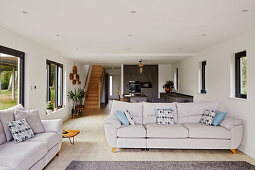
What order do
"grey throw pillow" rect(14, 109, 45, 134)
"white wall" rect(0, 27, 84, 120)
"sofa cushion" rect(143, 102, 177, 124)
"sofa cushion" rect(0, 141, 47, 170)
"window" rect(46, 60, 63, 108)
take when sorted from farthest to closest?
"window" rect(46, 60, 63, 108)
"sofa cushion" rect(143, 102, 177, 124)
"white wall" rect(0, 27, 84, 120)
"grey throw pillow" rect(14, 109, 45, 134)
"sofa cushion" rect(0, 141, 47, 170)

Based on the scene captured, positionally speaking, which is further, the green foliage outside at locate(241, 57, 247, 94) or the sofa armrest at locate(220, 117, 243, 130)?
the green foliage outside at locate(241, 57, 247, 94)

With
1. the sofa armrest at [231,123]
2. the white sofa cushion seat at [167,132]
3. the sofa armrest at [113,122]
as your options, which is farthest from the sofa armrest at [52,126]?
the sofa armrest at [231,123]

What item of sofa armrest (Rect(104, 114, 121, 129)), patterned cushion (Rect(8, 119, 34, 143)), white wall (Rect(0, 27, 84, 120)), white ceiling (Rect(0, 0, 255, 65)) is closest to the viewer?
white ceiling (Rect(0, 0, 255, 65))

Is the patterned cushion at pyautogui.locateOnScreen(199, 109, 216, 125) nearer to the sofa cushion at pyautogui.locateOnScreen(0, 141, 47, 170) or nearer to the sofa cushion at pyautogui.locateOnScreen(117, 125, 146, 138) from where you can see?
the sofa cushion at pyautogui.locateOnScreen(117, 125, 146, 138)

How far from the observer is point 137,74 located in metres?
11.0

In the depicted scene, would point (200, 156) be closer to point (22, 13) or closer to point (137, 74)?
point (22, 13)

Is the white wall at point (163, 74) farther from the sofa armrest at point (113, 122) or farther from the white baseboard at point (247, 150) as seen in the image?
the sofa armrest at point (113, 122)

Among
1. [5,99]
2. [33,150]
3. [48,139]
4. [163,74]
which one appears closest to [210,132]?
[48,139]

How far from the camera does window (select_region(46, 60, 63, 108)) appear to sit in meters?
6.59

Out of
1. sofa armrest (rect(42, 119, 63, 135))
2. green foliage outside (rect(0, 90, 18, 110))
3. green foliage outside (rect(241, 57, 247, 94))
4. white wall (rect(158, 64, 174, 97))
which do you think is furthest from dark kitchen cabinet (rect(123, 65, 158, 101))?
sofa armrest (rect(42, 119, 63, 135))

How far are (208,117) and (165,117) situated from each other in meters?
0.95

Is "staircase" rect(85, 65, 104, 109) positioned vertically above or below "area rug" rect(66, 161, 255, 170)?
above

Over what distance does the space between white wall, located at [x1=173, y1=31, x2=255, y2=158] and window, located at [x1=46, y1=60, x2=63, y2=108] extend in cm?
492

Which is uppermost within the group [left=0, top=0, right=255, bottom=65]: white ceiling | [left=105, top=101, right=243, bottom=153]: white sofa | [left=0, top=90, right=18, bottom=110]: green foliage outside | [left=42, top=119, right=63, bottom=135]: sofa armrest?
[left=0, top=0, right=255, bottom=65]: white ceiling
